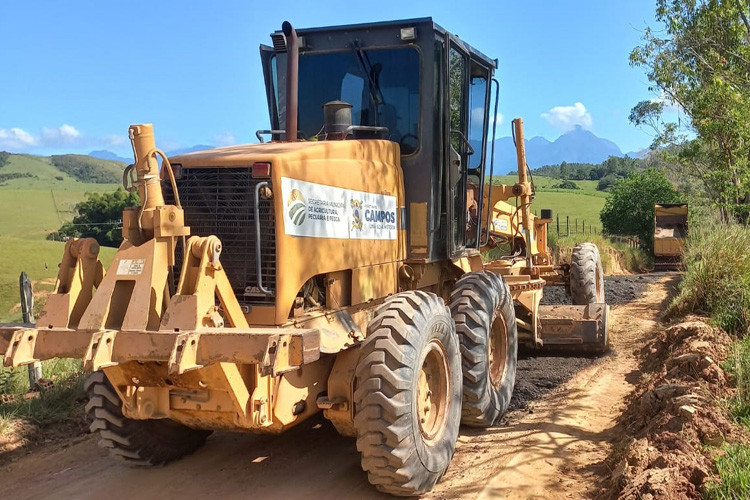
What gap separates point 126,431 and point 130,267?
1.55 meters

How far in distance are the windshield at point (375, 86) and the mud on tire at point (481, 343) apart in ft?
4.40

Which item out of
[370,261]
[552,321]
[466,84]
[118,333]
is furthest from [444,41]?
[552,321]

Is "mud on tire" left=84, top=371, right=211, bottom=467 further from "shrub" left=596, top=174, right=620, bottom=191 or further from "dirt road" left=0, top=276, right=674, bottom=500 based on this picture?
"shrub" left=596, top=174, right=620, bottom=191

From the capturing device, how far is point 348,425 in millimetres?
4418

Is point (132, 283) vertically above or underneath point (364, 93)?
underneath

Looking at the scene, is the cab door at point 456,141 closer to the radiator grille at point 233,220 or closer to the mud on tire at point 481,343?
the mud on tire at point 481,343

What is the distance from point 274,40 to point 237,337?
2920mm

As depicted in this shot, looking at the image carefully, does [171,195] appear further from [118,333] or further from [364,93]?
[364,93]

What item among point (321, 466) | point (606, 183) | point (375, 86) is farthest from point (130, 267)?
point (606, 183)

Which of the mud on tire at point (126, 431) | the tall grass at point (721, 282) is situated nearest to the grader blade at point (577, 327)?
the tall grass at point (721, 282)

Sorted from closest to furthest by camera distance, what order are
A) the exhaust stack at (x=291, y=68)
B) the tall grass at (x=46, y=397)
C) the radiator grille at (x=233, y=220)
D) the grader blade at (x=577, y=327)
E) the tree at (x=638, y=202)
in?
the radiator grille at (x=233, y=220) < the exhaust stack at (x=291, y=68) < the tall grass at (x=46, y=397) < the grader blade at (x=577, y=327) < the tree at (x=638, y=202)

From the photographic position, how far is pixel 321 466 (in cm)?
490

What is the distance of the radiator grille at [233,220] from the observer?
4.03m

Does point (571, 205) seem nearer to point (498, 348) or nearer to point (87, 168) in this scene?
point (498, 348)
